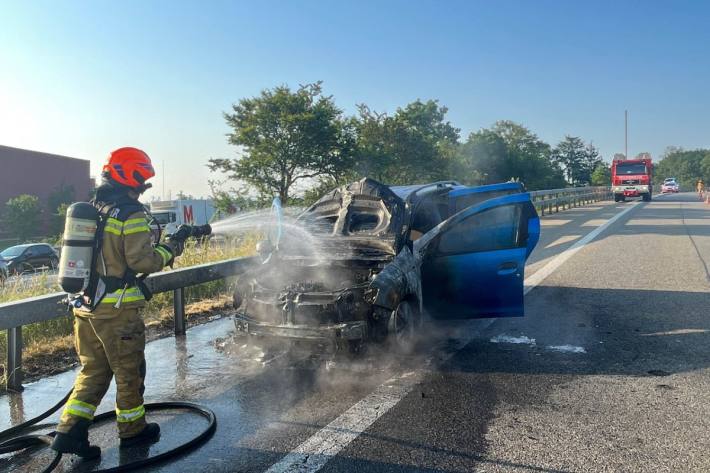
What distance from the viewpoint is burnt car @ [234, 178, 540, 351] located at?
15.5 ft

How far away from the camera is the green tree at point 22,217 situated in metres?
33.9

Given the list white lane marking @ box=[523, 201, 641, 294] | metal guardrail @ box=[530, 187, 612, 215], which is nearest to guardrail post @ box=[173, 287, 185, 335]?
white lane marking @ box=[523, 201, 641, 294]

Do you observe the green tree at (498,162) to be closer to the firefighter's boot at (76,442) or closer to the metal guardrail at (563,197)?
the metal guardrail at (563,197)

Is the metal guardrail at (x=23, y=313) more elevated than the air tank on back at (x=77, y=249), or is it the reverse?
the air tank on back at (x=77, y=249)

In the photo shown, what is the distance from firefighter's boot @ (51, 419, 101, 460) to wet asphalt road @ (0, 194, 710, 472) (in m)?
0.09

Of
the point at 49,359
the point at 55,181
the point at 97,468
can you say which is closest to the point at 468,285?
the point at 97,468

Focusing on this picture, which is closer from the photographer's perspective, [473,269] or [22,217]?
[473,269]

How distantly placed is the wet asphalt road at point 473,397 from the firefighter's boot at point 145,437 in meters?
0.08

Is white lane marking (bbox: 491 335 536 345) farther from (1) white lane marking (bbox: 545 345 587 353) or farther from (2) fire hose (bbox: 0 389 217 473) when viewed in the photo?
(2) fire hose (bbox: 0 389 217 473)

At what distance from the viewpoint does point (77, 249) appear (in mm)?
3430

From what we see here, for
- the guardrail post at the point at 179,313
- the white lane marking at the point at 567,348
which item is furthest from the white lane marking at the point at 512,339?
the guardrail post at the point at 179,313

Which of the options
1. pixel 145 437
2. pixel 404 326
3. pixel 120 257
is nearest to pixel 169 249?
pixel 120 257

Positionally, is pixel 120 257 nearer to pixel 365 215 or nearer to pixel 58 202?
pixel 365 215

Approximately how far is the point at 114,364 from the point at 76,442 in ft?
1.58
